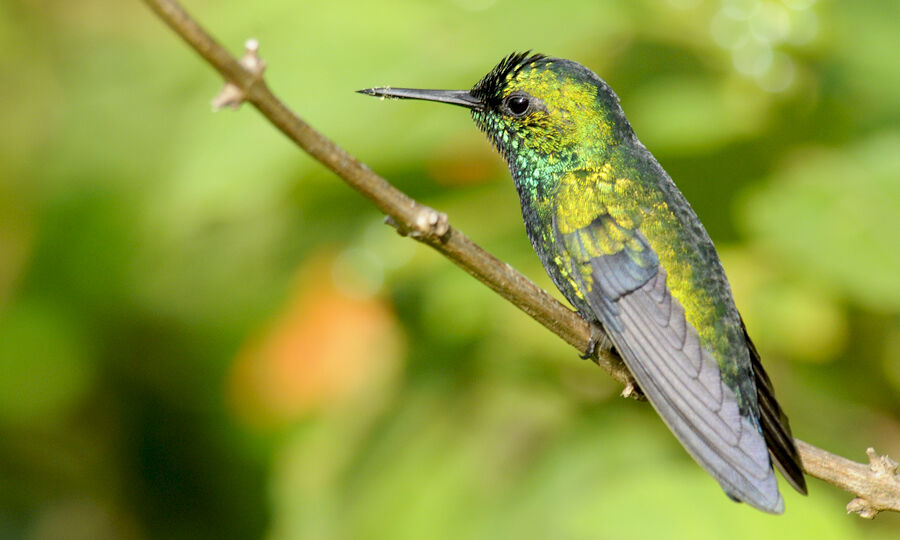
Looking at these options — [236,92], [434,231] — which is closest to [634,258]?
[434,231]

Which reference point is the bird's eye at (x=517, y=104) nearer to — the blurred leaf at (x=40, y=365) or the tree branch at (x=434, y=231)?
the tree branch at (x=434, y=231)

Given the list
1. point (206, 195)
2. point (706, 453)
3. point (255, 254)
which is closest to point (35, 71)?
point (255, 254)

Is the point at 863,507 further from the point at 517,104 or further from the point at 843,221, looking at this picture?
the point at 517,104

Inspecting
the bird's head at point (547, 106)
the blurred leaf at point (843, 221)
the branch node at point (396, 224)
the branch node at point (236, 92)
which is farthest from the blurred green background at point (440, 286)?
the branch node at point (236, 92)

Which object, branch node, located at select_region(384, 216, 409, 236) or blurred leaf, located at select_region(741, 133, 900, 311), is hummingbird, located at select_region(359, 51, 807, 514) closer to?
blurred leaf, located at select_region(741, 133, 900, 311)

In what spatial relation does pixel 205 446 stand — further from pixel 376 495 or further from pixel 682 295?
pixel 682 295

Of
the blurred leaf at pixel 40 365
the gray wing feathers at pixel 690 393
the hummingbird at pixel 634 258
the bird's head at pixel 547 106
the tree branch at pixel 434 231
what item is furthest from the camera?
the blurred leaf at pixel 40 365

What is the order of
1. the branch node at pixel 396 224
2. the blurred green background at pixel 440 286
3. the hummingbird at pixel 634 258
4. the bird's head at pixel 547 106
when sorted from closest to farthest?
the branch node at pixel 396 224
the hummingbird at pixel 634 258
the bird's head at pixel 547 106
the blurred green background at pixel 440 286
